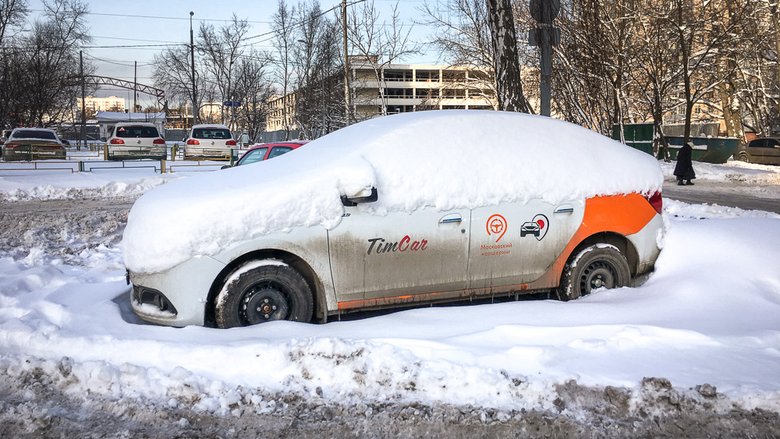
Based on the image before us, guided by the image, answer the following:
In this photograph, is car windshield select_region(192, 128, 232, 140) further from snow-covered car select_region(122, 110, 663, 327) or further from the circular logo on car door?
the circular logo on car door

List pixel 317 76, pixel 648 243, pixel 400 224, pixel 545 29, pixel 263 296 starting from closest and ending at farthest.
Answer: pixel 263 296, pixel 400 224, pixel 648 243, pixel 545 29, pixel 317 76

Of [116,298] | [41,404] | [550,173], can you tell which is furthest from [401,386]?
[116,298]

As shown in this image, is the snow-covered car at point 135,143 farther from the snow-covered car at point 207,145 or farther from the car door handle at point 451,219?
the car door handle at point 451,219

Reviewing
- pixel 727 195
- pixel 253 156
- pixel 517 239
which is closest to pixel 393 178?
pixel 517 239

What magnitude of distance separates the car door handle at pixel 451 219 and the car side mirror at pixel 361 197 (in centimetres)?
57

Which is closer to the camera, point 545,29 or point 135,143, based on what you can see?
point 545,29

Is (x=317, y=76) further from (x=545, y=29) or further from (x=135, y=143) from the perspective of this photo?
(x=545, y=29)

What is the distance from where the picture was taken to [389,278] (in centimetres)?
476

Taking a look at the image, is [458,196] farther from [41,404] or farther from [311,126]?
[311,126]

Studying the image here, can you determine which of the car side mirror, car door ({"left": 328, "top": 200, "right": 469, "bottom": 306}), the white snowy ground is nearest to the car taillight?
the white snowy ground

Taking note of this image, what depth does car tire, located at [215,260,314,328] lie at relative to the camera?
175 inches

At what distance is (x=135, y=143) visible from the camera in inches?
1007

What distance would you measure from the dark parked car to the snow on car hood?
86.1 feet

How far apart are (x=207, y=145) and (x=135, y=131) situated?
3.48 m
